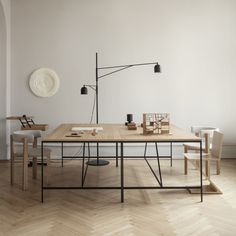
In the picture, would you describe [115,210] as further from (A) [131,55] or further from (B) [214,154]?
(A) [131,55]

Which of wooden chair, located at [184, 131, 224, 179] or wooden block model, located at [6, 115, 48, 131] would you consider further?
wooden block model, located at [6, 115, 48, 131]

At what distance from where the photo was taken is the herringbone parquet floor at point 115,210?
9.86 ft

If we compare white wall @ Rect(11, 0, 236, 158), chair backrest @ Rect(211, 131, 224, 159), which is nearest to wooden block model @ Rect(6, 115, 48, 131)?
white wall @ Rect(11, 0, 236, 158)

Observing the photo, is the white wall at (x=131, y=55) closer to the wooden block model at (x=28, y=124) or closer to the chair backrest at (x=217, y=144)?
the wooden block model at (x=28, y=124)

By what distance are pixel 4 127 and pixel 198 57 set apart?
3.75m

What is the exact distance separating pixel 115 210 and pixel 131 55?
3431 millimetres

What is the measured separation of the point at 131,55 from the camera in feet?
20.3

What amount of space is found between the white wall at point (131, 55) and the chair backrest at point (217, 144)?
1.63 m

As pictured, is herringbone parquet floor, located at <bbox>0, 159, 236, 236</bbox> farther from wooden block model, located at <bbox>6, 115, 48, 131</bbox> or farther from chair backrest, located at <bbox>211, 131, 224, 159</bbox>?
wooden block model, located at <bbox>6, 115, 48, 131</bbox>

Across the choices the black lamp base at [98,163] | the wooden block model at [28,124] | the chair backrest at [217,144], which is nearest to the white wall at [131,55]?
the wooden block model at [28,124]

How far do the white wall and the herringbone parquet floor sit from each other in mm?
1721

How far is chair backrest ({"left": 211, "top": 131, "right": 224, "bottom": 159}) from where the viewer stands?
4434 mm

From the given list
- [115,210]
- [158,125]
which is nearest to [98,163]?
[158,125]

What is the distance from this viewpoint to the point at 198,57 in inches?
244
